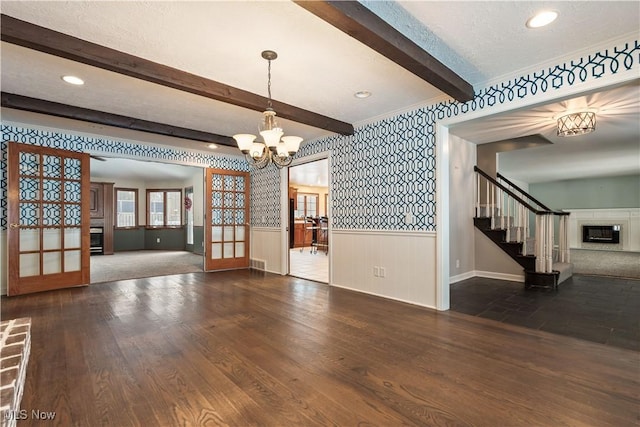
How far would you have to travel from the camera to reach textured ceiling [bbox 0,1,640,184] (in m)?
2.01

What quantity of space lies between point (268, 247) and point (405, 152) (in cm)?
346

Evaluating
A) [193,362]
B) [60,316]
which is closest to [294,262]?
[60,316]

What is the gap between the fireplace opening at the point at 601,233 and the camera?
945cm

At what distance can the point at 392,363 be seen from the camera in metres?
2.17

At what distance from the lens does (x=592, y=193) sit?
10.1 metres

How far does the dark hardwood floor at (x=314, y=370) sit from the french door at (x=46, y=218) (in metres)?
1.12

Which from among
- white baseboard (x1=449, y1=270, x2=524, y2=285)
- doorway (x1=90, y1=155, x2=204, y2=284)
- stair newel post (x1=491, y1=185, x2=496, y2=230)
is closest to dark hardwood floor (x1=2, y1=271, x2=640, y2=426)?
white baseboard (x1=449, y1=270, x2=524, y2=285)

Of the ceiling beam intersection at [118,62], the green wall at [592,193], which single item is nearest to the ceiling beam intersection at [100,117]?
the ceiling beam intersection at [118,62]

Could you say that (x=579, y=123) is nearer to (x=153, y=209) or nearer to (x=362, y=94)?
(x=362, y=94)

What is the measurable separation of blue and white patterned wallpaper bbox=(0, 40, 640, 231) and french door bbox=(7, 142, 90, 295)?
0.27m

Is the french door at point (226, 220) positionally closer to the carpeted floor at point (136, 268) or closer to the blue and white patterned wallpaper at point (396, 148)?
the carpeted floor at point (136, 268)

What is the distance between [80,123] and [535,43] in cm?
545

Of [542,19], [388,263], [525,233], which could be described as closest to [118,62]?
[542,19]

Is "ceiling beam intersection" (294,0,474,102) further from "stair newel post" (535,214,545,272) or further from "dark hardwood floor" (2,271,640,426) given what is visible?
"stair newel post" (535,214,545,272)
